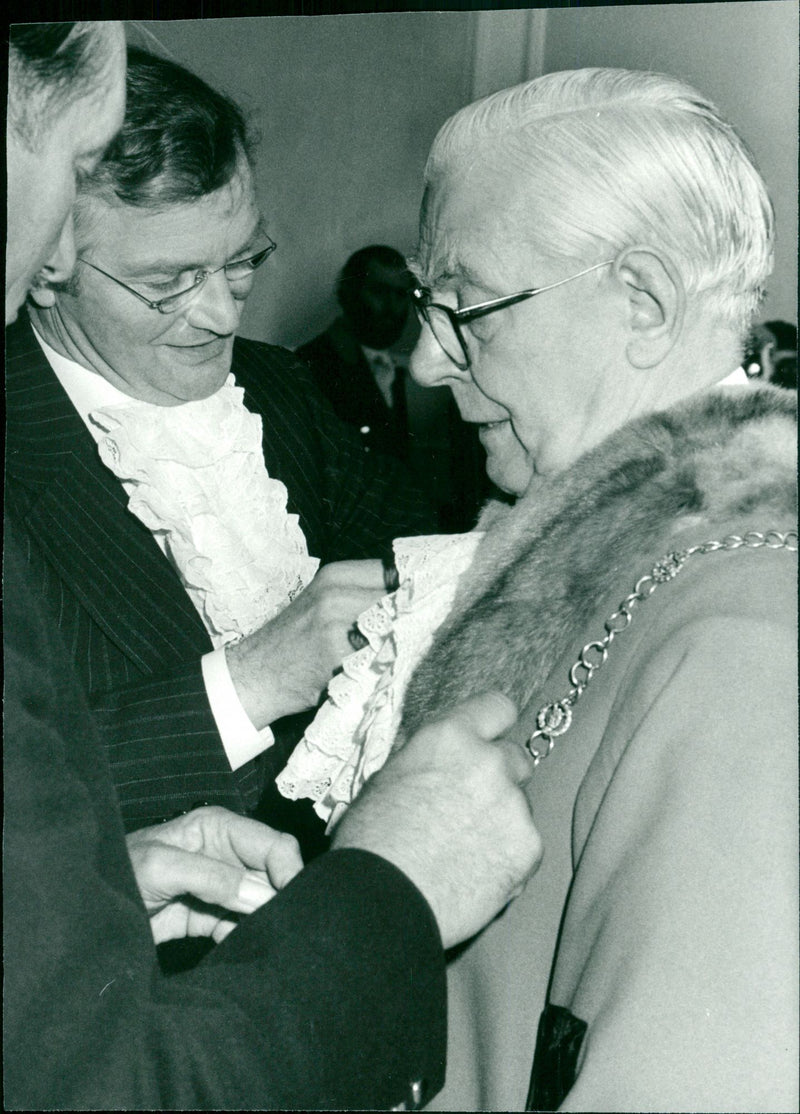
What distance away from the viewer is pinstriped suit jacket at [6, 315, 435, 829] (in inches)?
50.4

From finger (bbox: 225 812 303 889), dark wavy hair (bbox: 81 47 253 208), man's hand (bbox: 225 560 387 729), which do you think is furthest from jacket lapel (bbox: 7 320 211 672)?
finger (bbox: 225 812 303 889)

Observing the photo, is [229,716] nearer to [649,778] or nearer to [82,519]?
[82,519]

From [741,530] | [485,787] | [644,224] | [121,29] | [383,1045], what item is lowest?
[383,1045]

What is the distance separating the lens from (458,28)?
3.63 ft

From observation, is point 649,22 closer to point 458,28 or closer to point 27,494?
point 458,28

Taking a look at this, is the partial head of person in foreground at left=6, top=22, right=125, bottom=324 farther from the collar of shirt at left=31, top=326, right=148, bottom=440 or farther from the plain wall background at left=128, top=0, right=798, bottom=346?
the collar of shirt at left=31, top=326, right=148, bottom=440

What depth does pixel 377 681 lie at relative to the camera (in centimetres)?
118

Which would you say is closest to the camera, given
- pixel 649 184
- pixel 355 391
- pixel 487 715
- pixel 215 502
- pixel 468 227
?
pixel 487 715

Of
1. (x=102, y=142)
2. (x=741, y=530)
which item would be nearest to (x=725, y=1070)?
(x=741, y=530)

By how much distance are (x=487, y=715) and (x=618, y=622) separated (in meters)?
0.14

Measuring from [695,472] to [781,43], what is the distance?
375 mm

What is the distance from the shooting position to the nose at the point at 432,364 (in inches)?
46.7

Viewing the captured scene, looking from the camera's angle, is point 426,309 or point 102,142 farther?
point 426,309

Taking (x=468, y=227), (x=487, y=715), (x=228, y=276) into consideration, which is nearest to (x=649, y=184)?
(x=468, y=227)
